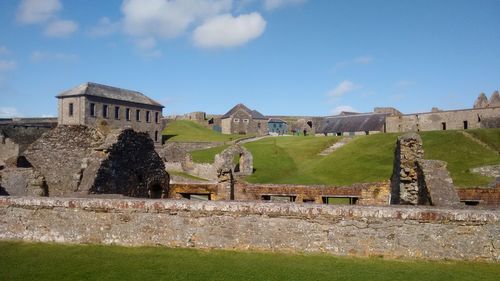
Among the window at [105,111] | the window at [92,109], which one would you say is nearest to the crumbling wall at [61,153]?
the window at [92,109]

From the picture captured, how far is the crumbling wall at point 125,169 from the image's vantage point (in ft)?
46.4

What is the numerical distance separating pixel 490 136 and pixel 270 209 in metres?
38.4

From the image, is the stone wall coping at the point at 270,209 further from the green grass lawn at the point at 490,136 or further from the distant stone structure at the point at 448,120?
the distant stone structure at the point at 448,120

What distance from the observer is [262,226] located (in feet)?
33.1

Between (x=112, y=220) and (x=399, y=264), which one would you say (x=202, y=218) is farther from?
(x=399, y=264)

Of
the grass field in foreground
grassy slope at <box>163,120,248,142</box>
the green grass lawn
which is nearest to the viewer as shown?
the grass field in foreground

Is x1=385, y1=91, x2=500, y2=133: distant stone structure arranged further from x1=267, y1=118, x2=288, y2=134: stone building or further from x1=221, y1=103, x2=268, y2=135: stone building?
x1=267, y1=118, x2=288, y2=134: stone building

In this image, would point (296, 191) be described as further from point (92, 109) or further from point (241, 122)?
point (241, 122)

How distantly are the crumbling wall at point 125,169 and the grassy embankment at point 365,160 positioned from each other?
19.2 m

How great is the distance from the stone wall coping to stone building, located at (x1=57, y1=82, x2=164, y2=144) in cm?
5583


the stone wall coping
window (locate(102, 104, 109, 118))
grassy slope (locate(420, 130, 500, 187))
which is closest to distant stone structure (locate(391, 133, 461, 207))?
the stone wall coping

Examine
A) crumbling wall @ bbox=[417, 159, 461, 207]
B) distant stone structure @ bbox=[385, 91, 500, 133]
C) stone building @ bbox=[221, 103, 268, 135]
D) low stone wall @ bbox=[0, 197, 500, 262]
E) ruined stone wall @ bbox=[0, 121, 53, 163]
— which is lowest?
low stone wall @ bbox=[0, 197, 500, 262]

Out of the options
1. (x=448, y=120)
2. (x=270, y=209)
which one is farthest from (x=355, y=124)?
Result: (x=270, y=209)

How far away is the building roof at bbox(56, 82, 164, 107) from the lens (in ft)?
227
